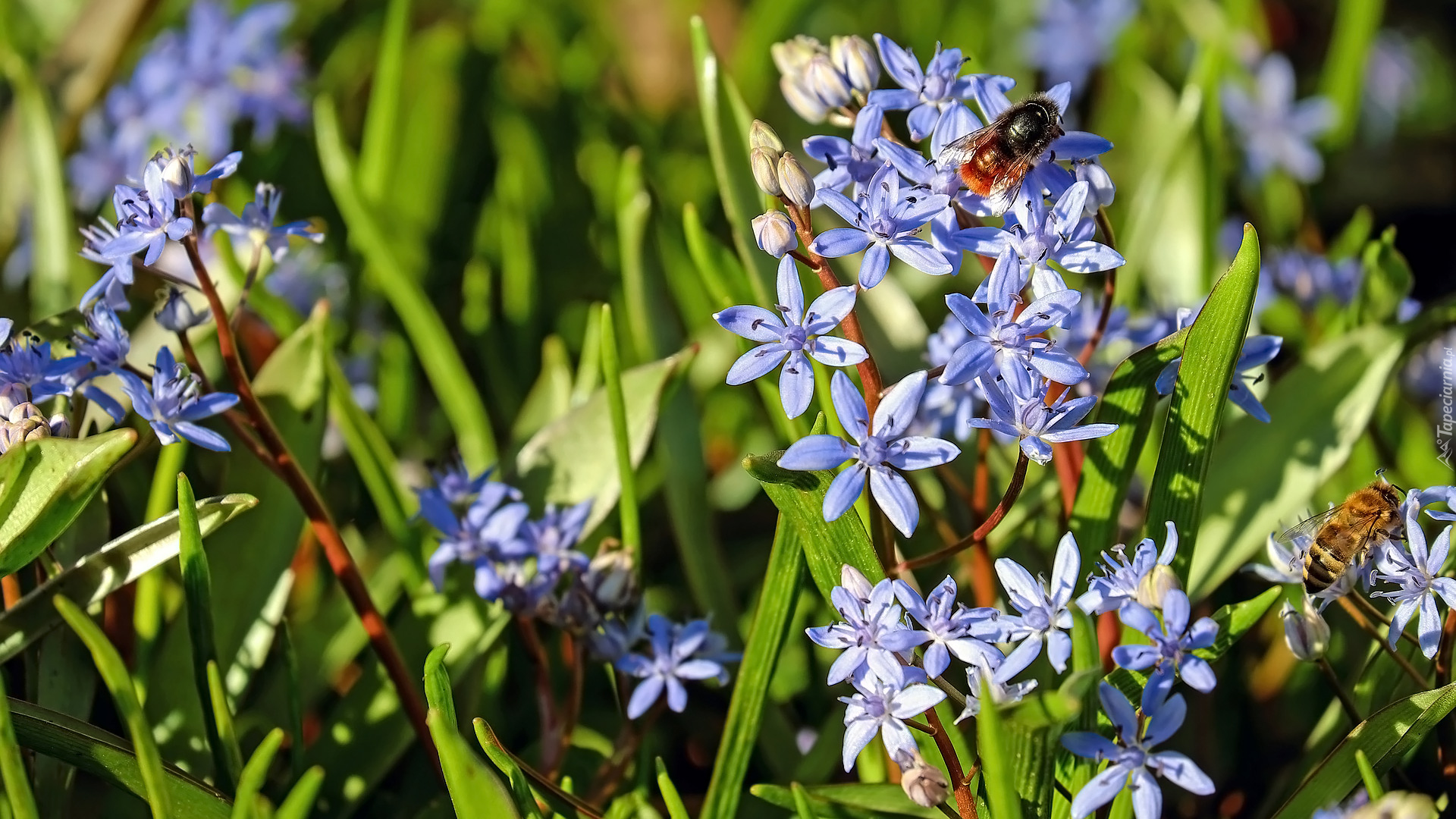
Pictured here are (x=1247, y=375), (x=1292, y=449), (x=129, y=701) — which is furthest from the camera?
(x=1292, y=449)

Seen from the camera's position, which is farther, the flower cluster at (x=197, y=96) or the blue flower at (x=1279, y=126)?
the blue flower at (x=1279, y=126)

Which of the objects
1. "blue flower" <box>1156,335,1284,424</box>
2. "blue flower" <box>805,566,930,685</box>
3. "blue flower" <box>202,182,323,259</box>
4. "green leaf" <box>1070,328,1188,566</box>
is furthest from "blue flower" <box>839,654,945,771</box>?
"blue flower" <box>202,182,323,259</box>

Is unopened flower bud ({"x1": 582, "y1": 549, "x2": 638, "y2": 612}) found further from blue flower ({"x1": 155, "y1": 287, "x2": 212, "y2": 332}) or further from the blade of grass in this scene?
blue flower ({"x1": 155, "y1": 287, "x2": 212, "y2": 332})

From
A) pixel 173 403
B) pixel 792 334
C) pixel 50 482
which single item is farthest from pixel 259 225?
pixel 792 334

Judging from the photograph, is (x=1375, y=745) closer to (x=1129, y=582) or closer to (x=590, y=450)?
(x=1129, y=582)

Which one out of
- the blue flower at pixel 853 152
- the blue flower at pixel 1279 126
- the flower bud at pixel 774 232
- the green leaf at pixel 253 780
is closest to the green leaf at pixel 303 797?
the green leaf at pixel 253 780

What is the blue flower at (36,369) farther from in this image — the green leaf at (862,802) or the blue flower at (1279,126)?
the blue flower at (1279,126)
